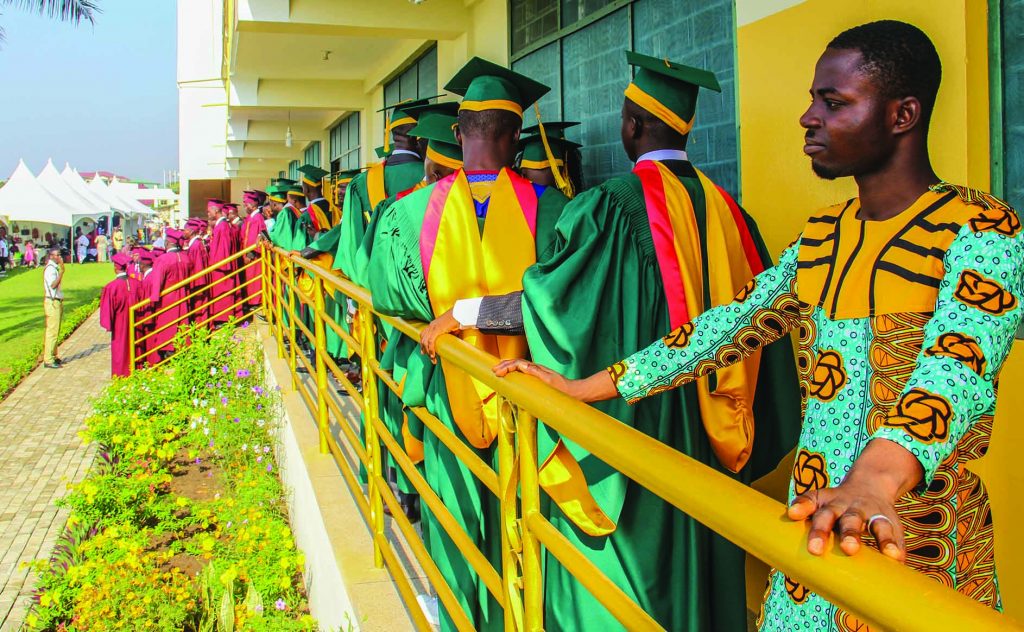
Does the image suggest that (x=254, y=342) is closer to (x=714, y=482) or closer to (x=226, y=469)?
(x=226, y=469)

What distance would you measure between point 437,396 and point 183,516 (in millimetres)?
4861

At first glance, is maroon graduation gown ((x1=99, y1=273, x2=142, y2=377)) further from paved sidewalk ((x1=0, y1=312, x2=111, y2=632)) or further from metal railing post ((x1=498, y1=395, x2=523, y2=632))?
metal railing post ((x1=498, y1=395, x2=523, y2=632))

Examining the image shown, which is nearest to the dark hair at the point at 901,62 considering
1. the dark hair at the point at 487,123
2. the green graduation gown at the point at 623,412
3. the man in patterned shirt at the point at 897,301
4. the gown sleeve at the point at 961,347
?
the man in patterned shirt at the point at 897,301

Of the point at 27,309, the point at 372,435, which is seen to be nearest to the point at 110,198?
the point at 27,309

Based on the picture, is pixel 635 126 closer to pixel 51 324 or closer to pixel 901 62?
pixel 901 62

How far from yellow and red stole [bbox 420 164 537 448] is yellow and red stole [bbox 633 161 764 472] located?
501mm

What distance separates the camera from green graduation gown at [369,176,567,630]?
122 inches

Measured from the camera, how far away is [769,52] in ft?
11.9

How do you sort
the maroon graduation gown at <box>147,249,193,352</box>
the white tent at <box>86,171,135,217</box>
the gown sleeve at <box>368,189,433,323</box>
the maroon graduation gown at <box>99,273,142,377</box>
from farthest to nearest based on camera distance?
the white tent at <box>86,171,135,217</box> < the maroon graduation gown at <box>147,249,193,352</box> < the maroon graduation gown at <box>99,273,142,377</box> < the gown sleeve at <box>368,189,433,323</box>

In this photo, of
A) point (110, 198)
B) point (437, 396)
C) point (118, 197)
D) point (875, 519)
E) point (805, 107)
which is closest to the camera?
point (875, 519)

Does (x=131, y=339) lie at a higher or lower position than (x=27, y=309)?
lower

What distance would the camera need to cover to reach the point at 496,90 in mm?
3371

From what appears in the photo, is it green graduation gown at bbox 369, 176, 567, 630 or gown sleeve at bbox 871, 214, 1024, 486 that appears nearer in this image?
gown sleeve at bbox 871, 214, 1024, 486

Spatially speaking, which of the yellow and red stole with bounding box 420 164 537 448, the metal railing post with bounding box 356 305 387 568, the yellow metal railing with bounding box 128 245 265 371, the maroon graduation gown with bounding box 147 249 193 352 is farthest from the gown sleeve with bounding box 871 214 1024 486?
the maroon graduation gown with bounding box 147 249 193 352
